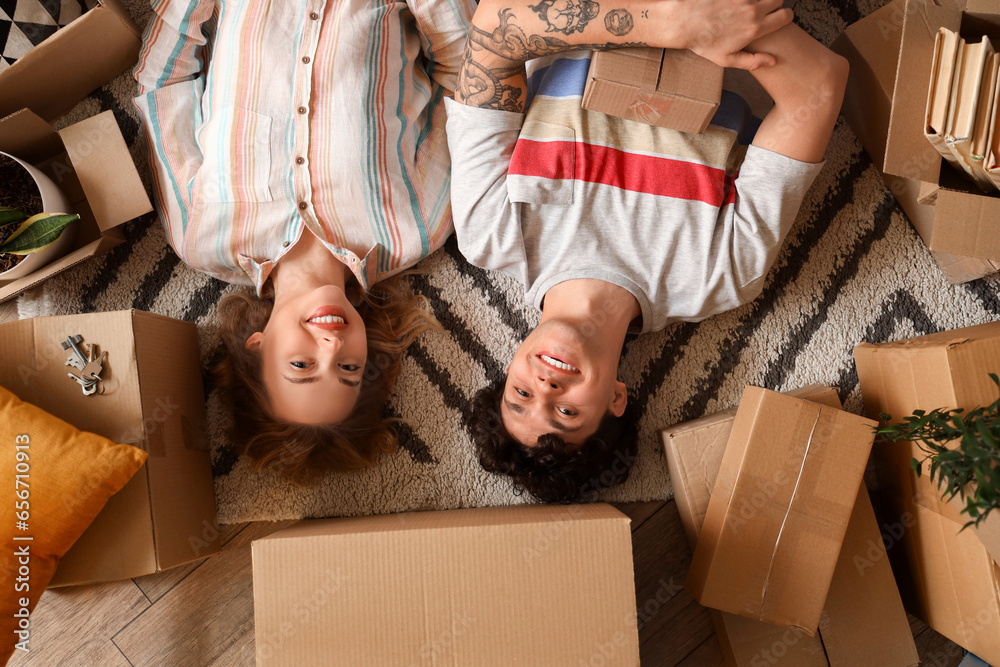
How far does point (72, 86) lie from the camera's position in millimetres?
1382

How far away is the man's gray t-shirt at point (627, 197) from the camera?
3.78 feet

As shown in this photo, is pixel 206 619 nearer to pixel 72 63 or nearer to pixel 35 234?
pixel 35 234

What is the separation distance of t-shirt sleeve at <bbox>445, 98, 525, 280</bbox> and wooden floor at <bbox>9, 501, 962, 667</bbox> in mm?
773

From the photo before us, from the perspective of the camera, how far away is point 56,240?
4.07ft

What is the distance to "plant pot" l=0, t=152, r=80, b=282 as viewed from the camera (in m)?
1.23

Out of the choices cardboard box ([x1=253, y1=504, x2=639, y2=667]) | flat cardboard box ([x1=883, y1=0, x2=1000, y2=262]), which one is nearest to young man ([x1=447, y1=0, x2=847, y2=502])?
flat cardboard box ([x1=883, y1=0, x2=1000, y2=262])

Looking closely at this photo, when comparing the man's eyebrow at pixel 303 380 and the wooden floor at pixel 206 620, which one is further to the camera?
the wooden floor at pixel 206 620

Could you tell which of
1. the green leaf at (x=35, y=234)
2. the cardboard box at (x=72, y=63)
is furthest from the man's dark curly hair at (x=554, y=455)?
the cardboard box at (x=72, y=63)

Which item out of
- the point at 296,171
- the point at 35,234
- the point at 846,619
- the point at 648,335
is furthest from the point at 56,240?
the point at 846,619

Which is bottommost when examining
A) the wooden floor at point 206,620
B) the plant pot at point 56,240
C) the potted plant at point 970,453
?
the wooden floor at point 206,620

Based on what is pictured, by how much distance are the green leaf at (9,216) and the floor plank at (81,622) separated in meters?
0.80

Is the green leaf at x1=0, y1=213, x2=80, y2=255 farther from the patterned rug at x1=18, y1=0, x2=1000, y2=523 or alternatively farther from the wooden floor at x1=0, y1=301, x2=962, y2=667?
the wooden floor at x1=0, y1=301, x2=962, y2=667

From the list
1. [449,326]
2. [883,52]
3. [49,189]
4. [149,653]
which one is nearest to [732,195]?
[883,52]

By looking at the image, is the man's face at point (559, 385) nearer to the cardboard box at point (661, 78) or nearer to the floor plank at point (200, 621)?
the cardboard box at point (661, 78)
